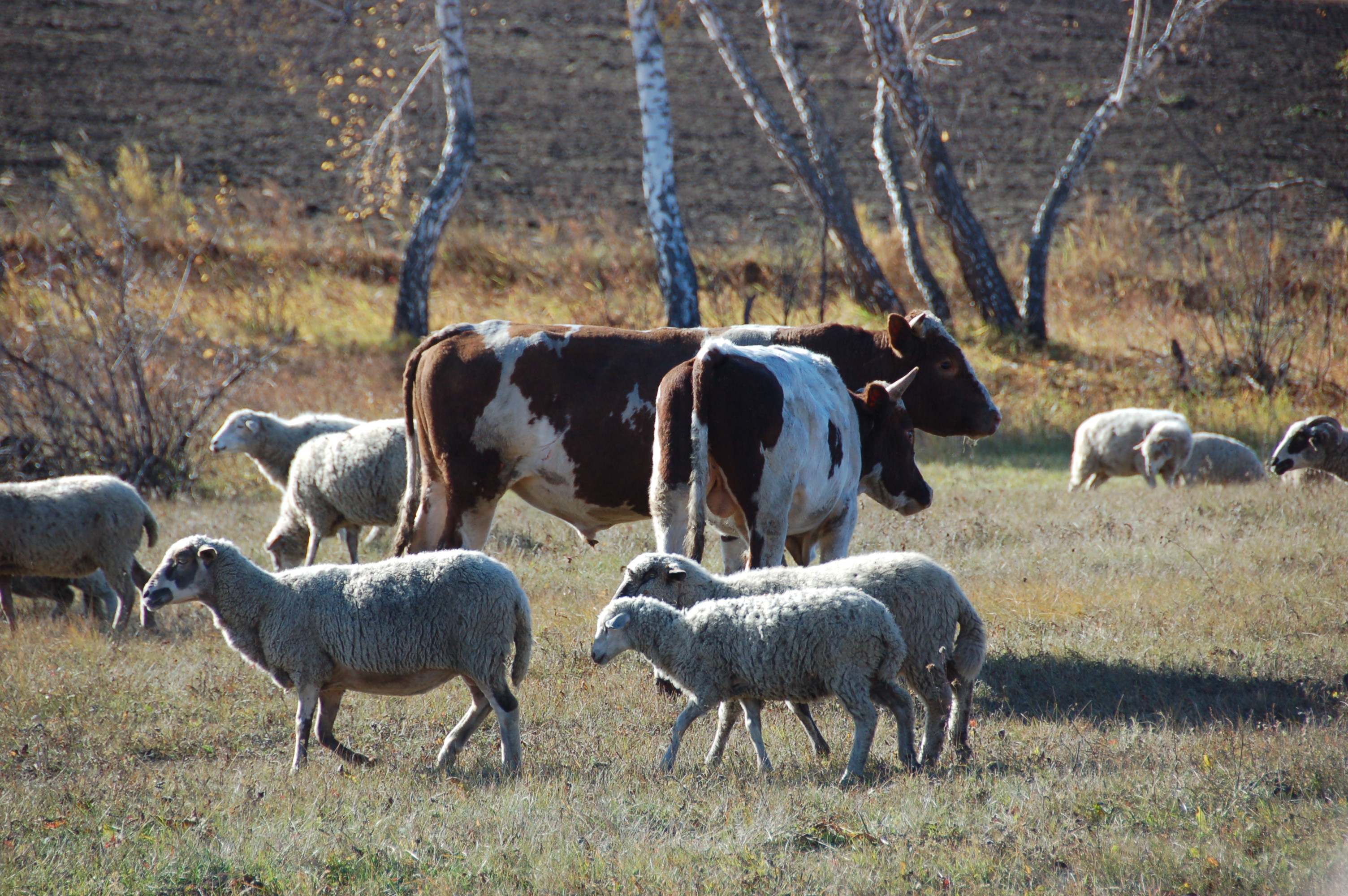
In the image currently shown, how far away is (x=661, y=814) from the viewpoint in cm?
509

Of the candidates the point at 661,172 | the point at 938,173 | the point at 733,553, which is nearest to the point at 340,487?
the point at 733,553

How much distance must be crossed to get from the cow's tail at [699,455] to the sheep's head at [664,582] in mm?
273

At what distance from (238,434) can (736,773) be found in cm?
815

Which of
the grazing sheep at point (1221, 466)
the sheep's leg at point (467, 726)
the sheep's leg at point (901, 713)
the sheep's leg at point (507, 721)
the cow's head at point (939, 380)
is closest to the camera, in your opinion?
the sheep's leg at point (901, 713)

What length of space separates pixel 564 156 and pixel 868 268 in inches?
566

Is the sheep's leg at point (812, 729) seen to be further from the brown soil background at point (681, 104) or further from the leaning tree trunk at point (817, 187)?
the brown soil background at point (681, 104)

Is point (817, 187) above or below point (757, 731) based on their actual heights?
above

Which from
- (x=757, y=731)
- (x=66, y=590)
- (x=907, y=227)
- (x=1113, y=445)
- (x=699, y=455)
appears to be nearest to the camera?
(x=757, y=731)

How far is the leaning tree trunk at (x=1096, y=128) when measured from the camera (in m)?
18.1

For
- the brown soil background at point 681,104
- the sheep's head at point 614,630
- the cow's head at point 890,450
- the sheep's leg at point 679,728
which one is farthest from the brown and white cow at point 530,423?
the brown soil background at point 681,104

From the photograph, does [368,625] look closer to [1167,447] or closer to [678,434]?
[678,434]

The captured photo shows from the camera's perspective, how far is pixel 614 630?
5.83m

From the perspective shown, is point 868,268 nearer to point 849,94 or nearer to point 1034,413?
point 1034,413

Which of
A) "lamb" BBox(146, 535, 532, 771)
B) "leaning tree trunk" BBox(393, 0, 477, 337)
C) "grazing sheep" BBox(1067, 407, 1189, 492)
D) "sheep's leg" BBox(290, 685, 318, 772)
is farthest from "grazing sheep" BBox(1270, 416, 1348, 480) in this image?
"leaning tree trunk" BBox(393, 0, 477, 337)
